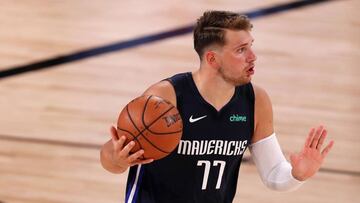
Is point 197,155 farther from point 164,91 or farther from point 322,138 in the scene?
point 322,138

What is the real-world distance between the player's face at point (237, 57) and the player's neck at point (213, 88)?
0.33 feet

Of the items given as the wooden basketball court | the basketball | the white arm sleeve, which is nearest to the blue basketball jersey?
the white arm sleeve

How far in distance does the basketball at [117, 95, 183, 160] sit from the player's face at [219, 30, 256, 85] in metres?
0.32

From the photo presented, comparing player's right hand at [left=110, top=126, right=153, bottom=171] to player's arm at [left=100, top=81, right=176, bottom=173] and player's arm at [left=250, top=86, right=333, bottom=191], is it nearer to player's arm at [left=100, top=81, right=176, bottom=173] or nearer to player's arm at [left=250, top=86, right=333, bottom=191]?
player's arm at [left=100, top=81, right=176, bottom=173]

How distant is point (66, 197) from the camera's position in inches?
202

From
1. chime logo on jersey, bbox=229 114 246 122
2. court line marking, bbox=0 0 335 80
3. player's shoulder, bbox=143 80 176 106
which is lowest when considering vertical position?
chime logo on jersey, bbox=229 114 246 122

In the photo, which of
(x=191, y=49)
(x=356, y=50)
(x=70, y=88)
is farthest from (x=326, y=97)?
(x=70, y=88)

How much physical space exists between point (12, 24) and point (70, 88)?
1553 mm

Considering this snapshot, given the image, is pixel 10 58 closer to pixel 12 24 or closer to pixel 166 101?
pixel 12 24

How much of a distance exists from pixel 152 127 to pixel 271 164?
742mm

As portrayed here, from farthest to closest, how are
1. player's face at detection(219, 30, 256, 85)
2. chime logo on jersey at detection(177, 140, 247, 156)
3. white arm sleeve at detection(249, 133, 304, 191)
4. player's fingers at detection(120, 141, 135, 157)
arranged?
white arm sleeve at detection(249, 133, 304, 191)
chime logo on jersey at detection(177, 140, 247, 156)
player's face at detection(219, 30, 256, 85)
player's fingers at detection(120, 141, 135, 157)

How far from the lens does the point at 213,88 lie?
3.29 m

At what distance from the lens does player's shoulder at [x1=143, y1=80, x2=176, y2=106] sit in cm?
322

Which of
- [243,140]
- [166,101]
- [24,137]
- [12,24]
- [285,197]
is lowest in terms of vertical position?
[285,197]
